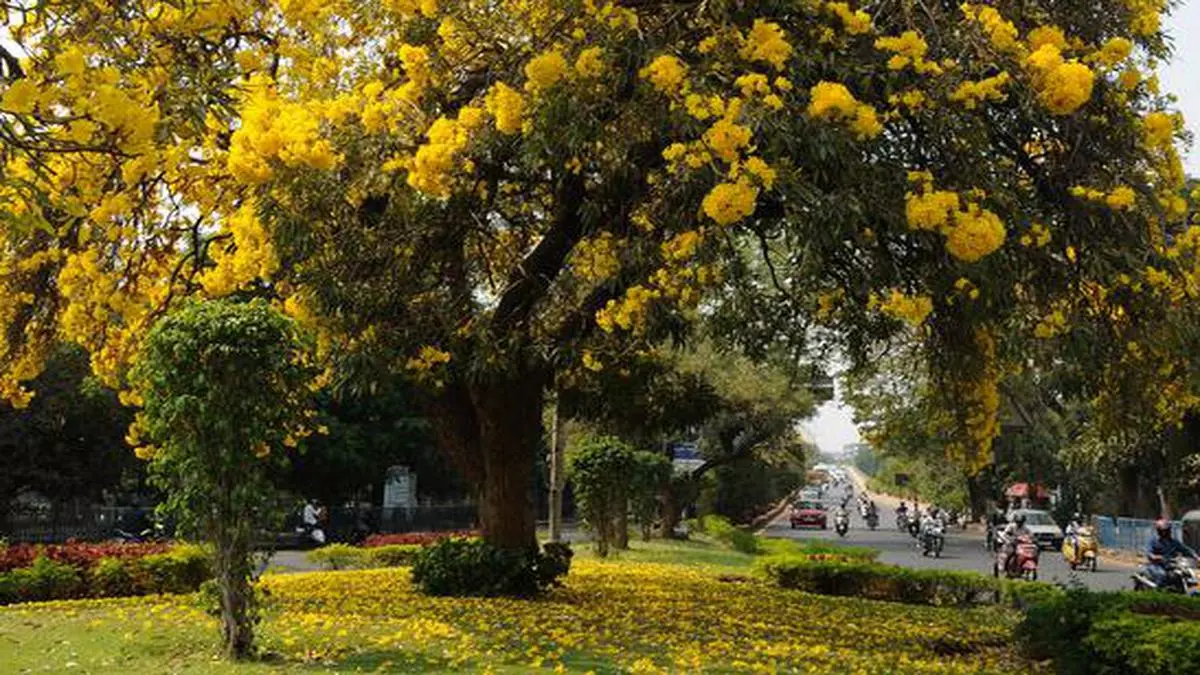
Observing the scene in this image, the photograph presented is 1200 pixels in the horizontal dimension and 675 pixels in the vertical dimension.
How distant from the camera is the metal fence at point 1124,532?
1233 inches

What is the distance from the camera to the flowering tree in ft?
23.1

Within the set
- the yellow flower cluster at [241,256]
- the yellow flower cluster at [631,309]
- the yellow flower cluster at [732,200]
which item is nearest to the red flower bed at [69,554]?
the yellow flower cluster at [241,256]

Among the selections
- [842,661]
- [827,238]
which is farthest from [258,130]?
[842,661]

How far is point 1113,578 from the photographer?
2359 cm

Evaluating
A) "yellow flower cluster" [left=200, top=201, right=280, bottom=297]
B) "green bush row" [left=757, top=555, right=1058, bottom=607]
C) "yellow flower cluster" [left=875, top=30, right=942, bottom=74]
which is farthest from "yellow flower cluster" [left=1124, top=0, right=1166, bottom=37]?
"green bush row" [left=757, top=555, right=1058, bottom=607]

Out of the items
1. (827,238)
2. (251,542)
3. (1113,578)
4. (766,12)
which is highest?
(766,12)

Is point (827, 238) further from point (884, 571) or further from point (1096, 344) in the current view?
point (884, 571)

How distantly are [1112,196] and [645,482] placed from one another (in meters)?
17.0

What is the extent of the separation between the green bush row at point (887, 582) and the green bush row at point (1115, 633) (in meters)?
5.42

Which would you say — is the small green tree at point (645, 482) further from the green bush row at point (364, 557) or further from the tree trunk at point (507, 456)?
the tree trunk at point (507, 456)

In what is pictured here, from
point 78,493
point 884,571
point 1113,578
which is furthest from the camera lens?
point 78,493

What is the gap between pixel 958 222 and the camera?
22.5ft

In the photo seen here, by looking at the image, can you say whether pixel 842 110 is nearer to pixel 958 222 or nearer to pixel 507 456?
pixel 958 222

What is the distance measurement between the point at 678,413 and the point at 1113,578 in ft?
44.0
